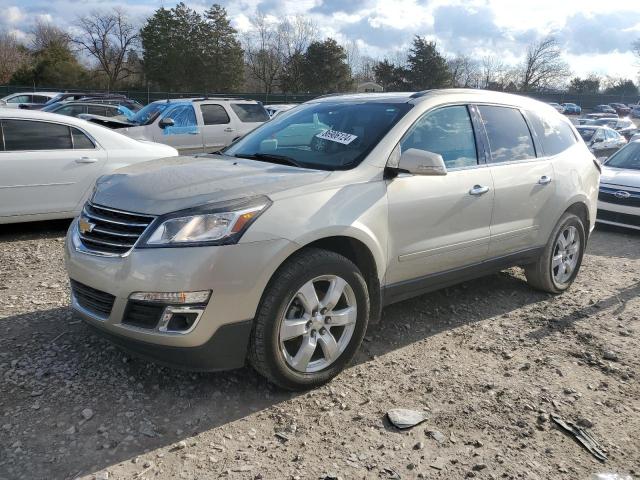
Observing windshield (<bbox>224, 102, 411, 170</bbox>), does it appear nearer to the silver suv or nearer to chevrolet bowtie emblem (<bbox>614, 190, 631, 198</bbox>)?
the silver suv

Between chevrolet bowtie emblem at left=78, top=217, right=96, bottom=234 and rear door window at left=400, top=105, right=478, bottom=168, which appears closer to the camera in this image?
chevrolet bowtie emblem at left=78, top=217, right=96, bottom=234

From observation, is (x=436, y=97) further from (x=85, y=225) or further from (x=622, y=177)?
(x=622, y=177)

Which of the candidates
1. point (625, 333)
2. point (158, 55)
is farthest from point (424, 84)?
point (625, 333)

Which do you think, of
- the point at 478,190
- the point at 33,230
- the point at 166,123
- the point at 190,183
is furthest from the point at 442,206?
the point at 166,123

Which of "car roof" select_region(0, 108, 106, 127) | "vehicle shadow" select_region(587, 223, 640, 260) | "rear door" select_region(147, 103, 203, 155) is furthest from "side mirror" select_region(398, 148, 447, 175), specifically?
"rear door" select_region(147, 103, 203, 155)

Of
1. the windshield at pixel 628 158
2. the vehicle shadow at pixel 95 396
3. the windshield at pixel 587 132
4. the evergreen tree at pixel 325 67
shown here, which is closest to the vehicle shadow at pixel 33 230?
the vehicle shadow at pixel 95 396


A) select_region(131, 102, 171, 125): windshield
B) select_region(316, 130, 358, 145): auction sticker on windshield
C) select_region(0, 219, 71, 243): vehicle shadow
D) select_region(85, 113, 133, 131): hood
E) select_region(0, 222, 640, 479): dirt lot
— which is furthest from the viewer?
select_region(131, 102, 171, 125): windshield

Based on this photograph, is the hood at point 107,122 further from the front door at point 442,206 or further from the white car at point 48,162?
the front door at point 442,206

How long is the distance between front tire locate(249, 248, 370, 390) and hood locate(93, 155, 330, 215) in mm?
471

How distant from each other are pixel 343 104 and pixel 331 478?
2713 millimetres

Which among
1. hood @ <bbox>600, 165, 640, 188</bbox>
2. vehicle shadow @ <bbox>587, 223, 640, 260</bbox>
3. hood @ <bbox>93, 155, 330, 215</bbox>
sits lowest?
vehicle shadow @ <bbox>587, 223, 640, 260</bbox>

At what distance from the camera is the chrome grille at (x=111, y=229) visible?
2.99 m

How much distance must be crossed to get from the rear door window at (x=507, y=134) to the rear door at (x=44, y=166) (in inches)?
180

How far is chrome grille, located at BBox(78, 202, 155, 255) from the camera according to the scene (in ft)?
9.80
